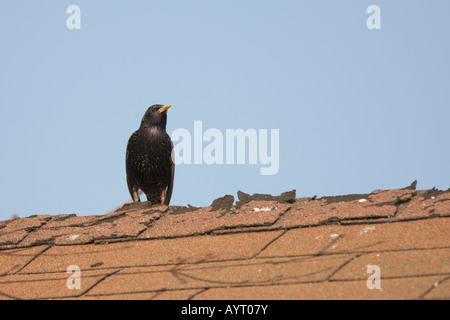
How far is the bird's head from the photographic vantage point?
850 centimetres

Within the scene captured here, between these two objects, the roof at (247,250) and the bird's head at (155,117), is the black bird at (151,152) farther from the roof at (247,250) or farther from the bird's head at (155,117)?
the roof at (247,250)

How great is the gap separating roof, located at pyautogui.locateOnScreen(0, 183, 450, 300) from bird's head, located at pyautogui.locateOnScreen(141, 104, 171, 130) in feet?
11.6

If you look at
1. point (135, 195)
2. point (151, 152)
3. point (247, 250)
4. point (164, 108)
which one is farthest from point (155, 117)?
point (247, 250)

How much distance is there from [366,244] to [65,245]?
1.91m

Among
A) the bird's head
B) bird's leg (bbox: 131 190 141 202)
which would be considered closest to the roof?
the bird's head

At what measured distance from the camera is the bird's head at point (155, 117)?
27.9 feet

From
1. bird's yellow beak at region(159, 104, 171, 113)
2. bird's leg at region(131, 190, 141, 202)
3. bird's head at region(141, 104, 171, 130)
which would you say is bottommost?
bird's leg at region(131, 190, 141, 202)

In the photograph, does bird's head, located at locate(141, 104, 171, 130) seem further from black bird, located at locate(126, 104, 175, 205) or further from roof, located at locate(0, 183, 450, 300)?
roof, located at locate(0, 183, 450, 300)

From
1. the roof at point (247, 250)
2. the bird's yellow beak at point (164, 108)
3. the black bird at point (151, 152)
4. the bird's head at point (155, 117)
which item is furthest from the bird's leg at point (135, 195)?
the roof at point (247, 250)

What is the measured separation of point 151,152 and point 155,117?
41 cm

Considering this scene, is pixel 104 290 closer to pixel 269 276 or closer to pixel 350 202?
pixel 269 276

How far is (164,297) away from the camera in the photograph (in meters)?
3.42
